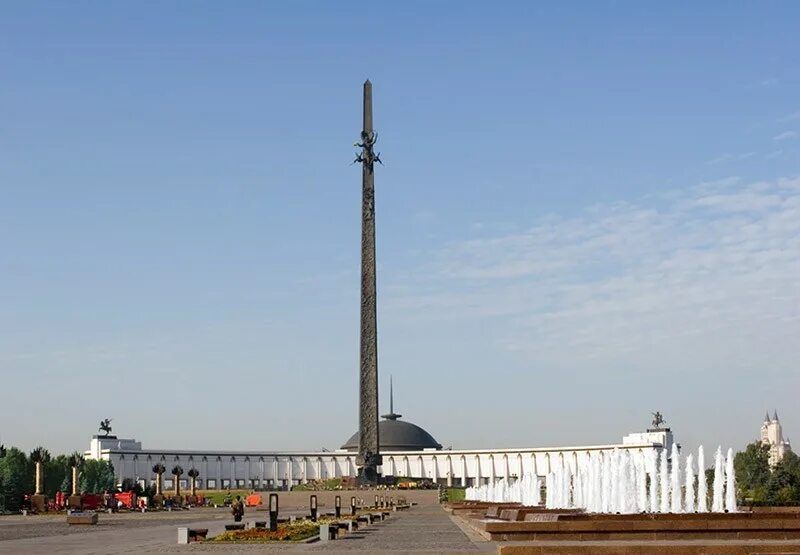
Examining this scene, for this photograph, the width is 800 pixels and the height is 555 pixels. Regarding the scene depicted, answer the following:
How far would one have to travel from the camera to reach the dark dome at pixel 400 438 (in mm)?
146875

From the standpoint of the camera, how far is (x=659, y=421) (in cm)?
13325

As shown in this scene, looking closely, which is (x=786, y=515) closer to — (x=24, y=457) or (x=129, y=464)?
(x=24, y=457)

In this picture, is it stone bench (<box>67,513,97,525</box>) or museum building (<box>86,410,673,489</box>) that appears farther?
museum building (<box>86,410,673,489</box>)

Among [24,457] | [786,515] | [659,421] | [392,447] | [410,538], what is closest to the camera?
[786,515]

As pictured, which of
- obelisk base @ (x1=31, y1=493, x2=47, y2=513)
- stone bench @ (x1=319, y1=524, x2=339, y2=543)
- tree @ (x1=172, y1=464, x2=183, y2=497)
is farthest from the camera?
tree @ (x1=172, y1=464, x2=183, y2=497)

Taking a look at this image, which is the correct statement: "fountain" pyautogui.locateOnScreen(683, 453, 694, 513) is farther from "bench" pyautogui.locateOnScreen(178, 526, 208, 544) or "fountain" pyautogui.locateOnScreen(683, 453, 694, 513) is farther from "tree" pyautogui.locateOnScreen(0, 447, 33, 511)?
"tree" pyautogui.locateOnScreen(0, 447, 33, 511)

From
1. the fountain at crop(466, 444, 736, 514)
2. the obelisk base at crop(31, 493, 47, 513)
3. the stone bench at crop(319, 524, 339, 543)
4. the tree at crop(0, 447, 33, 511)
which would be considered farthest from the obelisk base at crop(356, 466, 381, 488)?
the stone bench at crop(319, 524, 339, 543)

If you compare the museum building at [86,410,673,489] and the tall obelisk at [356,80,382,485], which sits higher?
the tall obelisk at [356,80,382,485]

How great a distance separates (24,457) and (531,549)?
69.2 m

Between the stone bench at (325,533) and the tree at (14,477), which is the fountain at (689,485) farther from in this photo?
the tree at (14,477)

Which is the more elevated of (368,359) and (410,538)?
(368,359)

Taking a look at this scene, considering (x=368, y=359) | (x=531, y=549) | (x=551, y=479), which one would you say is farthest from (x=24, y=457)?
(x=531, y=549)

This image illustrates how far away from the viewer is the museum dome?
14688 cm

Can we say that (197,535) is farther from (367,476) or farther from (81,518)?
(367,476)
